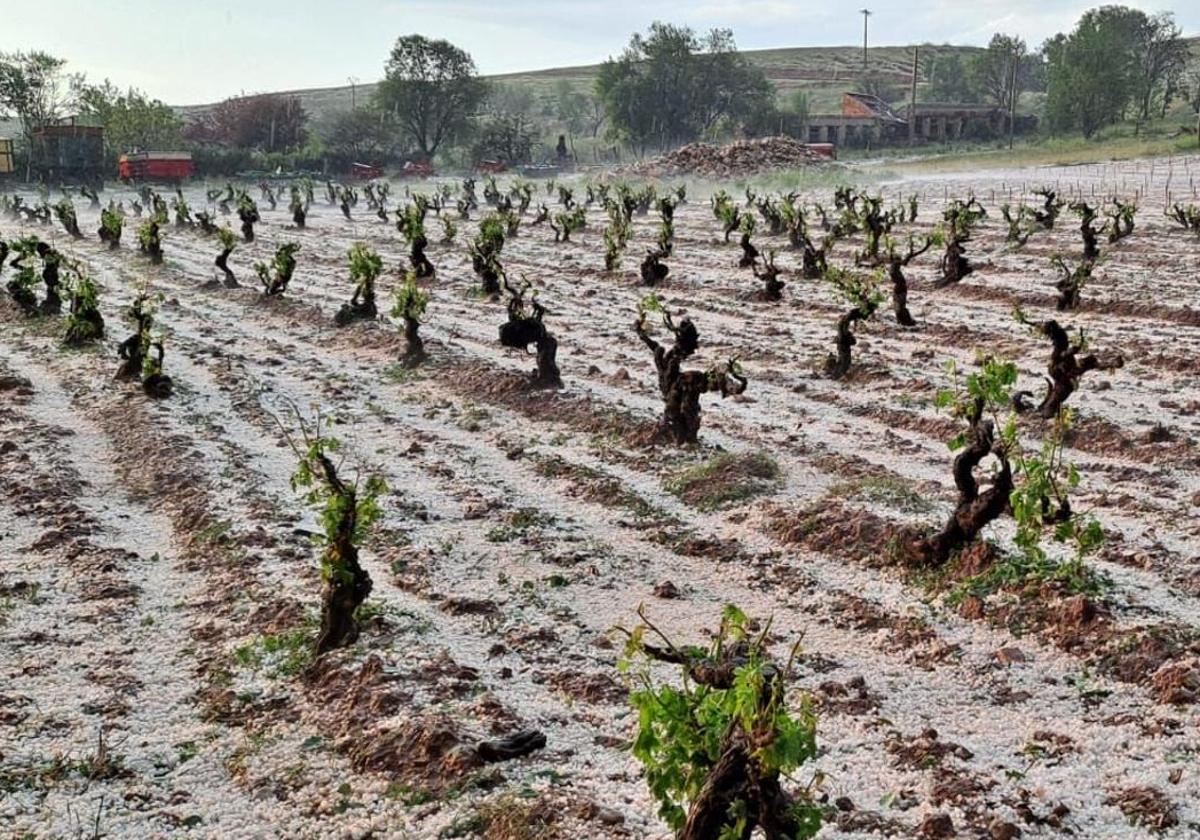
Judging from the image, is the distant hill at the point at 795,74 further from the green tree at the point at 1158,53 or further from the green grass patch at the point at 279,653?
the green grass patch at the point at 279,653

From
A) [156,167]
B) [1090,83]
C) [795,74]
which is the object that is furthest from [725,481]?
[795,74]

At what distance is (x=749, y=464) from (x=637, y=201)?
31445 millimetres

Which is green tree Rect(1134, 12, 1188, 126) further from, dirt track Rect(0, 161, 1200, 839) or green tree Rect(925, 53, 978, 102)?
dirt track Rect(0, 161, 1200, 839)

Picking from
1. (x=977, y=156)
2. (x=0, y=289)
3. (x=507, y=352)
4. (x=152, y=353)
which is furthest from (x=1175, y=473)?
(x=977, y=156)

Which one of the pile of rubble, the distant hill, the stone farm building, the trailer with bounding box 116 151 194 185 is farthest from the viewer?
the distant hill

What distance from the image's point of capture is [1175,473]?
11.0 m

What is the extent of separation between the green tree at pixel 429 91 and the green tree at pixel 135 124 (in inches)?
532

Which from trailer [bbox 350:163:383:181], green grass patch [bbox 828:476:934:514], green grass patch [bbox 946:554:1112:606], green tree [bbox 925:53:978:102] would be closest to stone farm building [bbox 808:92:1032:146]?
trailer [bbox 350:163:383:181]

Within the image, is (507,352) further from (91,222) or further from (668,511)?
(91,222)

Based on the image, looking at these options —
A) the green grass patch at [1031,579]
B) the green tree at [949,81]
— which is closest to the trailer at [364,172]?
the green grass patch at [1031,579]

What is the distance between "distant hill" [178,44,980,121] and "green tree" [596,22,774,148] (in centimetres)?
3209

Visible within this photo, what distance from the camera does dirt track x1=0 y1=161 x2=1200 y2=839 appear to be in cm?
626

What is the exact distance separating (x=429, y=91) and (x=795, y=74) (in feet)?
227

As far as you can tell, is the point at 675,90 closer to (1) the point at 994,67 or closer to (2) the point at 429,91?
(2) the point at 429,91
